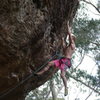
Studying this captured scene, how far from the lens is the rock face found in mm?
4273

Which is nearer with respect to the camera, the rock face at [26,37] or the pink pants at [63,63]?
the rock face at [26,37]

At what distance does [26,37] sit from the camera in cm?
462

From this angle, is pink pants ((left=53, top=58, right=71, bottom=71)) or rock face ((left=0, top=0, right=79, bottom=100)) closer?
rock face ((left=0, top=0, right=79, bottom=100))

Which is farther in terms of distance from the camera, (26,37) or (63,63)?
(63,63)

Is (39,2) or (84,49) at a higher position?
(39,2)

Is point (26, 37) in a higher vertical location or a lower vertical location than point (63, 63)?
higher

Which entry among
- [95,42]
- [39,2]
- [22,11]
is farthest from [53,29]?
[95,42]

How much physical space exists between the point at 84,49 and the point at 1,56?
38.2 feet

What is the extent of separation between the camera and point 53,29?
5492 millimetres

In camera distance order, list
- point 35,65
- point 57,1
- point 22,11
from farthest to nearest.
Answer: point 35,65 → point 57,1 → point 22,11

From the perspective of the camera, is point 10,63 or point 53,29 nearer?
point 10,63

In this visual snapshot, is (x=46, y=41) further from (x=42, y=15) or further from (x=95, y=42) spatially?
(x=95, y=42)

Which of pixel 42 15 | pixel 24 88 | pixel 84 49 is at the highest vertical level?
pixel 42 15

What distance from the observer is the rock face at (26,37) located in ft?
→ 14.0
